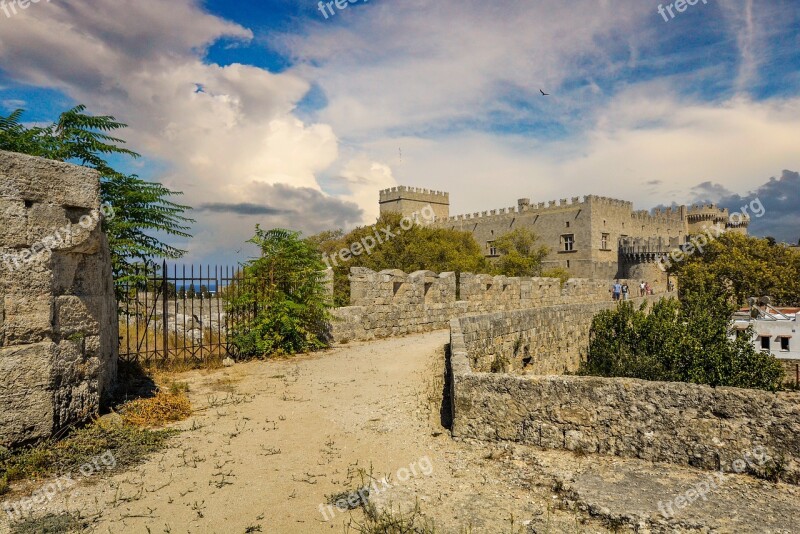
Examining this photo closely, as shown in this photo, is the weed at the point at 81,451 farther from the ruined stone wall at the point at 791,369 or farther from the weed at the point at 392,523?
the ruined stone wall at the point at 791,369

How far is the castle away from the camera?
4931 cm

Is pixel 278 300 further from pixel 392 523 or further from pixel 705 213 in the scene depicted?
pixel 705 213

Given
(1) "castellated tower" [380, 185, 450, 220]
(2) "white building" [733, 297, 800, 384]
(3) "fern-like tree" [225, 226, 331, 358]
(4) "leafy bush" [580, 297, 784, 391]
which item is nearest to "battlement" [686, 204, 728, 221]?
(1) "castellated tower" [380, 185, 450, 220]

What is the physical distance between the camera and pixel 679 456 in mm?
4309

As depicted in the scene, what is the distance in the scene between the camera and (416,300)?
13.9 meters

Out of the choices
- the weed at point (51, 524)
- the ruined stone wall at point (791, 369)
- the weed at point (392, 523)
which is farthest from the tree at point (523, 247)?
the weed at point (51, 524)

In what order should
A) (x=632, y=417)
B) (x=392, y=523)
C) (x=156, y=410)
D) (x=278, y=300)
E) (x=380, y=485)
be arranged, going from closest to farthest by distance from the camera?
(x=392, y=523), (x=380, y=485), (x=632, y=417), (x=156, y=410), (x=278, y=300)

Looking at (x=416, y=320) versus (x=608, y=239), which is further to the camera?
(x=608, y=239)

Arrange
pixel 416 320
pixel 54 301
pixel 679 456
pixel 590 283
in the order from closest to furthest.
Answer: pixel 679 456 < pixel 54 301 < pixel 416 320 < pixel 590 283

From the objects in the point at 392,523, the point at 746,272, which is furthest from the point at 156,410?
the point at 746,272

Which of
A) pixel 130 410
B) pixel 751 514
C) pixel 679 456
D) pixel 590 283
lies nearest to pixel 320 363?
pixel 130 410

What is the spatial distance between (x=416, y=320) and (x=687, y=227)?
57.0 metres

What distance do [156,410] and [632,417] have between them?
5.07m

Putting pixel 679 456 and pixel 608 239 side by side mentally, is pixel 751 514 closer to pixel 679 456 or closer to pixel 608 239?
pixel 679 456
